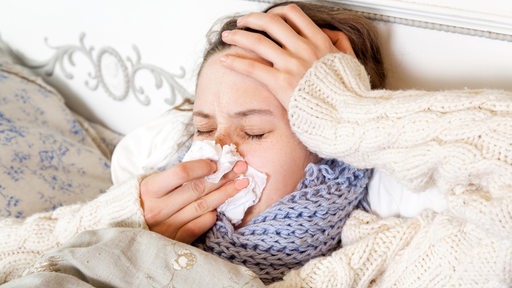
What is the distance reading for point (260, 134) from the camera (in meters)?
1.09

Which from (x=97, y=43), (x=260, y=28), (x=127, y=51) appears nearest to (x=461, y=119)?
(x=260, y=28)

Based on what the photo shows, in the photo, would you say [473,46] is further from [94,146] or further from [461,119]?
[94,146]

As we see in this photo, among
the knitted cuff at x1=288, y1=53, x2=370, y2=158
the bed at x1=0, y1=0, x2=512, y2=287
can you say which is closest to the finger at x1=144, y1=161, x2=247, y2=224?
the knitted cuff at x1=288, y1=53, x2=370, y2=158

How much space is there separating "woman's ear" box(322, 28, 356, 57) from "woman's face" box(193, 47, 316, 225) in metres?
0.18

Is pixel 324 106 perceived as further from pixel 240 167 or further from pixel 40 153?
pixel 40 153

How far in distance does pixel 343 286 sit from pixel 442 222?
186 millimetres

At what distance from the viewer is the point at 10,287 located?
90 centimetres

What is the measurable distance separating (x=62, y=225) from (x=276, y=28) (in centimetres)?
56

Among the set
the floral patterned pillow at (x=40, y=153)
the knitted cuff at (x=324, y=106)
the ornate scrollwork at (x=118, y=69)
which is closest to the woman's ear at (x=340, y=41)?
the knitted cuff at (x=324, y=106)

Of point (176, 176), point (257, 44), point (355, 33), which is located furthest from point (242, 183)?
point (355, 33)

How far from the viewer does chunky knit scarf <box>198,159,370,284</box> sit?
1055mm

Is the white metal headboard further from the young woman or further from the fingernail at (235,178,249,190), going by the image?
the fingernail at (235,178,249,190)

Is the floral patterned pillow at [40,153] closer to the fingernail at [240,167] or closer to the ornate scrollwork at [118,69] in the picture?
the ornate scrollwork at [118,69]

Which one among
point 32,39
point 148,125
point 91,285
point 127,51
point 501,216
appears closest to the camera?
point 501,216
